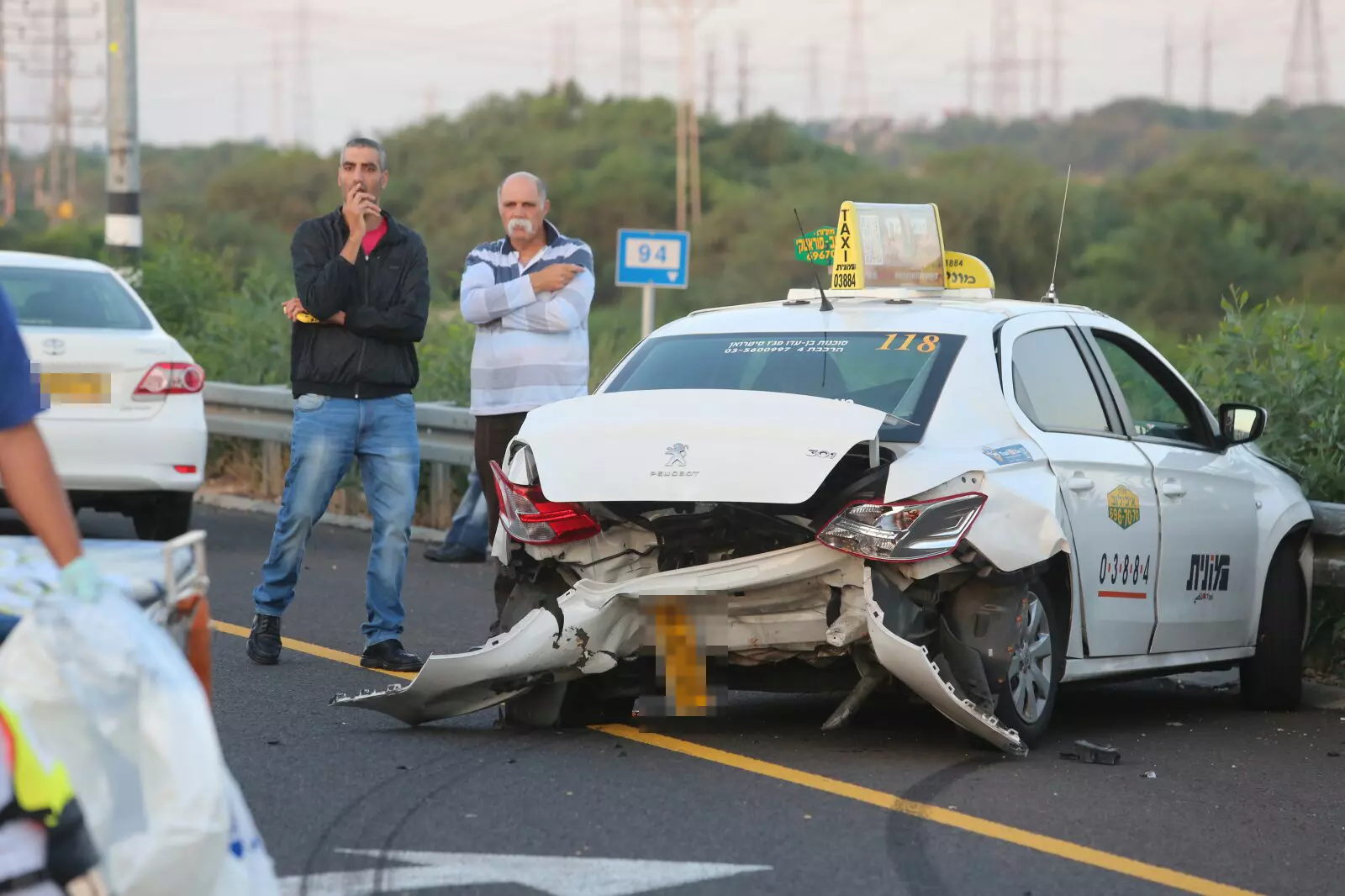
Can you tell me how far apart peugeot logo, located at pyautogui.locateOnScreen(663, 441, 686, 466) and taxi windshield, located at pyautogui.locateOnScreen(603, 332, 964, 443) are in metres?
0.72

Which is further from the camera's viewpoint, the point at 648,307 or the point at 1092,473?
the point at 648,307

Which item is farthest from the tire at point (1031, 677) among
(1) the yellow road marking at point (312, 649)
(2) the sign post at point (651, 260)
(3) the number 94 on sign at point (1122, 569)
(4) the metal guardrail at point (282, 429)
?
(2) the sign post at point (651, 260)

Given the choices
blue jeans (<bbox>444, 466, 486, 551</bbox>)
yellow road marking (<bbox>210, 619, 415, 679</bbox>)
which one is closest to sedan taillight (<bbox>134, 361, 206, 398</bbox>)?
blue jeans (<bbox>444, 466, 486, 551</bbox>)

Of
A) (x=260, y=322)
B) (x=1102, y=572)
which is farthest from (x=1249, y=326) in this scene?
(x=260, y=322)

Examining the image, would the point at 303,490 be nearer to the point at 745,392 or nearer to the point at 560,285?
the point at 560,285

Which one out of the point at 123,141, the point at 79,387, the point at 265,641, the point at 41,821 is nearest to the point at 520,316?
the point at 265,641

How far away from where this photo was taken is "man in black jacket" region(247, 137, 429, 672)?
825 centimetres

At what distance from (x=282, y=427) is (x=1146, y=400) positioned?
757 cm

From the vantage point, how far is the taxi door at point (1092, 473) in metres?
6.96

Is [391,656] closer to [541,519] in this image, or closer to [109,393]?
[541,519]

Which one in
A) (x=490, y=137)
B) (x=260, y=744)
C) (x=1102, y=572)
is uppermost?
(x=490, y=137)

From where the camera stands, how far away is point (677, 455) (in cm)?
635

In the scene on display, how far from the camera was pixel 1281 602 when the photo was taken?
26.5ft

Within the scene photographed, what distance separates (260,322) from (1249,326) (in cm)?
1006
